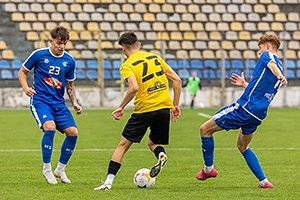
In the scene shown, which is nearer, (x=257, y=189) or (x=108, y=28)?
(x=257, y=189)

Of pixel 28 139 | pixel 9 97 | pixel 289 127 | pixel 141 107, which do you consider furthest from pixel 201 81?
pixel 141 107

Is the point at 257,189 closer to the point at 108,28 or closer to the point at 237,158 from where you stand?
the point at 237,158

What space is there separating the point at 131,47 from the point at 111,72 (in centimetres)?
2807

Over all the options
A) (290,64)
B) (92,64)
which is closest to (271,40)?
(92,64)

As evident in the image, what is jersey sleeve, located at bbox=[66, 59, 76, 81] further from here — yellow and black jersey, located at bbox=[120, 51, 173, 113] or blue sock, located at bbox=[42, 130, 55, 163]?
yellow and black jersey, located at bbox=[120, 51, 173, 113]

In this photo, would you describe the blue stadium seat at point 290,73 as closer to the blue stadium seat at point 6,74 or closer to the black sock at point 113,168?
the blue stadium seat at point 6,74

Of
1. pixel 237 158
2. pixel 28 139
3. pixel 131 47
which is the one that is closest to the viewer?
pixel 131 47

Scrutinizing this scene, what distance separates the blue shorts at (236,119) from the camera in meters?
9.65

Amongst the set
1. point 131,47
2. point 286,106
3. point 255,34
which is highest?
point 131,47

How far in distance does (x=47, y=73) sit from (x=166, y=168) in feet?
9.24

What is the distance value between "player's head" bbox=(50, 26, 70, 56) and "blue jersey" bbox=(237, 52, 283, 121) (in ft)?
7.55

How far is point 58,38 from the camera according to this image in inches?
398

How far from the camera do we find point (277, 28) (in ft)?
139

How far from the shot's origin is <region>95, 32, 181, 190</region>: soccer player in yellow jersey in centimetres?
943
